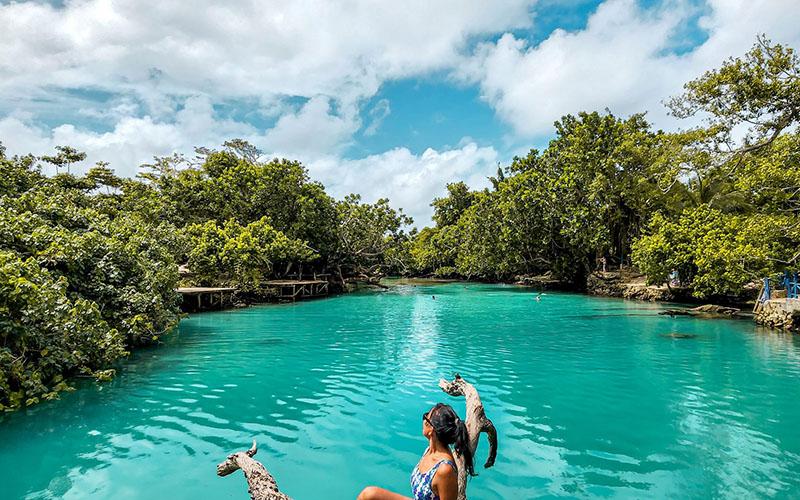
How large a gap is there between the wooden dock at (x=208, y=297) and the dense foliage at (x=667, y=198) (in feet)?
81.8

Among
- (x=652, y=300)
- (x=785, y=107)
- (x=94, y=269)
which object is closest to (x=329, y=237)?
(x=652, y=300)

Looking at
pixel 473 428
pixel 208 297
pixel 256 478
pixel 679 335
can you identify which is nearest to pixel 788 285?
pixel 679 335

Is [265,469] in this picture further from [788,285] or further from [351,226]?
[351,226]

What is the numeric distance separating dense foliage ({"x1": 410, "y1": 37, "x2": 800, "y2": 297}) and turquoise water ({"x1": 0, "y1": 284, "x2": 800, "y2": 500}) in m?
6.51

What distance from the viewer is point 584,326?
1953cm

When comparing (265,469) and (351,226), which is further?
(351,226)

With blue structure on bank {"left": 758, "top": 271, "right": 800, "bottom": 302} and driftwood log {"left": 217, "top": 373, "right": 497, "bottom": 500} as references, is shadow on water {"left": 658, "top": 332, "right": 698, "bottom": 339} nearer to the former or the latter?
blue structure on bank {"left": 758, "top": 271, "right": 800, "bottom": 302}

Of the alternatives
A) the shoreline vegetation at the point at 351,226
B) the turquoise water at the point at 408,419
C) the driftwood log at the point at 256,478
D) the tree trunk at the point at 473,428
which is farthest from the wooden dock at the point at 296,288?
the tree trunk at the point at 473,428

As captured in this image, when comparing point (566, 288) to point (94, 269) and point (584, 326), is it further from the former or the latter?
point (94, 269)

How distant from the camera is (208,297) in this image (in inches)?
→ 1080

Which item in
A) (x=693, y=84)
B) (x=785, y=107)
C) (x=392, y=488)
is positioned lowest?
(x=392, y=488)

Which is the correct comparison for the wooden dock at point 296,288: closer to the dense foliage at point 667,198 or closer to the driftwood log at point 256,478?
the dense foliage at point 667,198

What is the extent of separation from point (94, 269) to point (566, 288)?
1550 inches

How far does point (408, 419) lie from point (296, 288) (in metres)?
28.8
